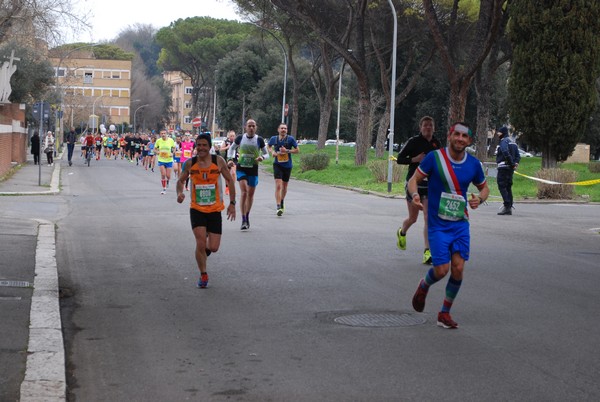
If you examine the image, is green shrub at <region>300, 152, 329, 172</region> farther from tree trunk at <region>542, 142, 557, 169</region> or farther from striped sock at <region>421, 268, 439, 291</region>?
striped sock at <region>421, 268, 439, 291</region>

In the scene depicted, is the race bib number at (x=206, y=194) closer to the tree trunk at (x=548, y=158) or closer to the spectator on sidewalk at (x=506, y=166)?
the spectator on sidewalk at (x=506, y=166)

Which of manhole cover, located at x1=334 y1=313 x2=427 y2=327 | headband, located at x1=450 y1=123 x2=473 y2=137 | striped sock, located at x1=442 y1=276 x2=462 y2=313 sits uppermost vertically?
headband, located at x1=450 y1=123 x2=473 y2=137

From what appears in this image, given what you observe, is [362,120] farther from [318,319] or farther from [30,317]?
[30,317]

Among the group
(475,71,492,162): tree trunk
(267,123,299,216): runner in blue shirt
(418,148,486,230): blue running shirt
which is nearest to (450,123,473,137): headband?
(418,148,486,230): blue running shirt

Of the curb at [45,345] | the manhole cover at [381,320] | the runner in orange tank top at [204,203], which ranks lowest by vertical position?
the curb at [45,345]

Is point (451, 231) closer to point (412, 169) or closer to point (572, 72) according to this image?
point (412, 169)

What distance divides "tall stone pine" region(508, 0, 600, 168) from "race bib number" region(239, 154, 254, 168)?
18790mm

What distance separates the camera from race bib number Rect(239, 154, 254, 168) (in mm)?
16766

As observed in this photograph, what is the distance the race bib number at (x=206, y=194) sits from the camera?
1016 centimetres

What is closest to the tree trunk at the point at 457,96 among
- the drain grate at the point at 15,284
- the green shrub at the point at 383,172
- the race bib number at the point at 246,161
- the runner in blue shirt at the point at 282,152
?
the green shrub at the point at 383,172

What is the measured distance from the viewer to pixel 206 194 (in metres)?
10.2

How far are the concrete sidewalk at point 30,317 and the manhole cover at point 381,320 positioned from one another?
2.35 metres

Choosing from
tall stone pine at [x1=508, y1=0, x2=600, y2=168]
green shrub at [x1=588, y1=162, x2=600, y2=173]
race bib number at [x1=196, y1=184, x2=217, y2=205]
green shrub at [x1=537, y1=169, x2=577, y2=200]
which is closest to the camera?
race bib number at [x1=196, y1=184, x2=217, y2=205]

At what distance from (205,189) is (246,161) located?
6610 mm
